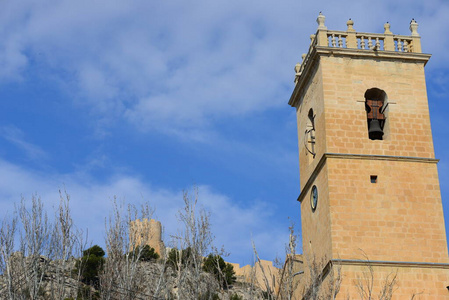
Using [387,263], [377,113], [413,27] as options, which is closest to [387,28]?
[413,27]

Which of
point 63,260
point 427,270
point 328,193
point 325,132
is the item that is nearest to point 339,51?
point 325,132

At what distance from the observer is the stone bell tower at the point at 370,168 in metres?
20.9

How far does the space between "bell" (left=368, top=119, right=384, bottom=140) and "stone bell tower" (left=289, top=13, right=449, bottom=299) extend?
3cm

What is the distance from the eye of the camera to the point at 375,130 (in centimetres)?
2297

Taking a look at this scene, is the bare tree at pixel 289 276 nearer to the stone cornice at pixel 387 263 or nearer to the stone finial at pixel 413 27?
the stone cornice at pixel 387 263

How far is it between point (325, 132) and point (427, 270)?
480 cm

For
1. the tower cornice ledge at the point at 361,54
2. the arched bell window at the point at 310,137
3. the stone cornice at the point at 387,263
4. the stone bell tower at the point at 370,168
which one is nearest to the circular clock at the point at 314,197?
the stone bell tower at the point at 370,168

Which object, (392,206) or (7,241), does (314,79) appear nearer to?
(392,206)

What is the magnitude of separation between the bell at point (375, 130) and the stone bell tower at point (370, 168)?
0.10 feet

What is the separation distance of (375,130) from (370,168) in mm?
1383

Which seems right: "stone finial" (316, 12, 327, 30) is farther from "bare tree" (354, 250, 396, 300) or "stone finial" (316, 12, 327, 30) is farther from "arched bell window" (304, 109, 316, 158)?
"bare tree" (354, 250, 396, 300)

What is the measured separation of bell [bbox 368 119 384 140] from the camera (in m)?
23.0

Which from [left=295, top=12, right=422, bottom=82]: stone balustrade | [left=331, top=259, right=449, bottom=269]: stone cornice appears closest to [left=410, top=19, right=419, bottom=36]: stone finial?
[left=295, top=12, right=422, bottom=82]: stone balustrade

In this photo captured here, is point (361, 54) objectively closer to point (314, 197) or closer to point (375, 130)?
point (375, 130)
